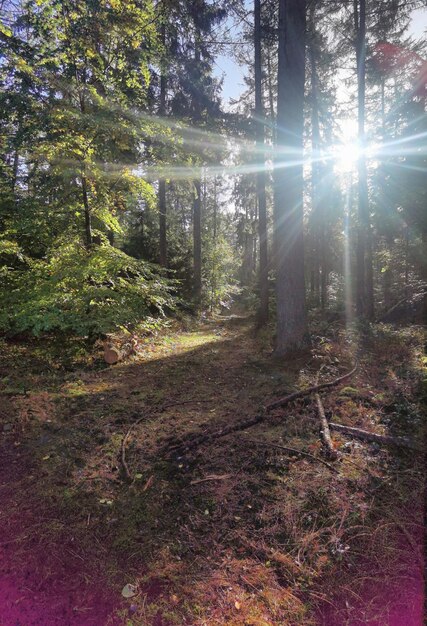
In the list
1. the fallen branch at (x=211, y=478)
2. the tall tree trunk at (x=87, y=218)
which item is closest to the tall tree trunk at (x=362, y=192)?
the tall tree trunk at (x=87, y=218)

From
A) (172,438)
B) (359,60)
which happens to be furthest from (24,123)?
(359,60)

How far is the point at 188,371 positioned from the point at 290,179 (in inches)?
184

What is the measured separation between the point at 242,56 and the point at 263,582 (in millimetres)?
15334

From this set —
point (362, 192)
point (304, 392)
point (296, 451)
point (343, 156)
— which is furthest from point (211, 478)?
point (343, 156)

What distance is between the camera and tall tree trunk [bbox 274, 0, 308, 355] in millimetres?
6473

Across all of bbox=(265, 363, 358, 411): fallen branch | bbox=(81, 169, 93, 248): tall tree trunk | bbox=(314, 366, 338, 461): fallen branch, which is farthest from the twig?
bbox=(81, 169, 93, 248): tall tree trunk

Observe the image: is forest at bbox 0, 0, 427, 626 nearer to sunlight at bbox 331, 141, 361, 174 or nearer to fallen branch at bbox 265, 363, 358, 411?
fallen branch at bbox 265, 363, 358, 411

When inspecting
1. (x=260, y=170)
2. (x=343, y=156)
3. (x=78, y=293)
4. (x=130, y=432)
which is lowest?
(x=130, y=432)

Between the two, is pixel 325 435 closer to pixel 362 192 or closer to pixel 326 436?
pixel 326 436

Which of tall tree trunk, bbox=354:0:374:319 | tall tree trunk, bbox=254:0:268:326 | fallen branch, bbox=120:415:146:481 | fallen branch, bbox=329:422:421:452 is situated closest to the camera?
fallen branch, bbox=120:415:146:481

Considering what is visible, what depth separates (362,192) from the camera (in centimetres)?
1114

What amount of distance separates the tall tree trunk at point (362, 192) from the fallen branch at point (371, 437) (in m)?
8.51

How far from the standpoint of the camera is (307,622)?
1871 mm

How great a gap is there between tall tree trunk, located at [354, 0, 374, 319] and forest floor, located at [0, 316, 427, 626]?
7.07 meters
